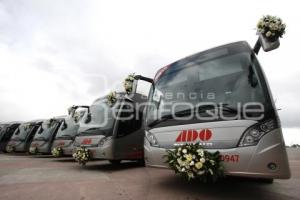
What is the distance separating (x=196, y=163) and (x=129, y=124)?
4.49 metres

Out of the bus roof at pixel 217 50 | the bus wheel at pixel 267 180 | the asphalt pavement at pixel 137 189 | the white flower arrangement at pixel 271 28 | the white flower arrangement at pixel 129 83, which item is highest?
the white flower arrangement at pixel 271 28

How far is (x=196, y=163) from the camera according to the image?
429cm

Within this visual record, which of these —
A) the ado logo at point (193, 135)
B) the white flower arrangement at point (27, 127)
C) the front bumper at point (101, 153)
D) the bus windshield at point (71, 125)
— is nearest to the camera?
the ado logo at point (193, 135)

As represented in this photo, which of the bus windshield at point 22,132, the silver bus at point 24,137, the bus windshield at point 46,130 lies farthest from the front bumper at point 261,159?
the bus windshield at point 22,132

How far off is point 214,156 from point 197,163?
0.27m

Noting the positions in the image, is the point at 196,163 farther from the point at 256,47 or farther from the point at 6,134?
the point at 6,134

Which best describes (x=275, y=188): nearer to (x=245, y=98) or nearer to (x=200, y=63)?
(x=245, y=98)

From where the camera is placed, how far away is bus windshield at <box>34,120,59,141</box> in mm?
12911

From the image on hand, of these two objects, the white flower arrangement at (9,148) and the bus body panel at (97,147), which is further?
the white flower arrangement at (9,148)

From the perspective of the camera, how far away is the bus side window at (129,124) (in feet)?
27.2

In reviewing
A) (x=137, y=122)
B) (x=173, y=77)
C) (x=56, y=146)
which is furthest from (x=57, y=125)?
(x=173, y=77)

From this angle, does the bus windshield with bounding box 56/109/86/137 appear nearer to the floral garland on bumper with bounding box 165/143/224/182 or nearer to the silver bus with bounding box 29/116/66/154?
the silver bus with bounding box 29/116/66/154

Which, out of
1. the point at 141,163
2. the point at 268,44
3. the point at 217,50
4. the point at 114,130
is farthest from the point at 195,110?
the point at 141,163

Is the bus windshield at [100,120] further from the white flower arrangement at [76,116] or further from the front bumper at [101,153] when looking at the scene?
the white flower arrangement at [76,116]
